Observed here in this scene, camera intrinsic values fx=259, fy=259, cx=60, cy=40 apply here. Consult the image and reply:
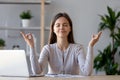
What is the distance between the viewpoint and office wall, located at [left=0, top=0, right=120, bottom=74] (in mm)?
4094

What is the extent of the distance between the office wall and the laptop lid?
2465 millimetres

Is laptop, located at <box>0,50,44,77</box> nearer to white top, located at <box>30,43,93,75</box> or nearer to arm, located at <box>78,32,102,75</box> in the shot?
white top, located at <box>30,43,93,75</box>

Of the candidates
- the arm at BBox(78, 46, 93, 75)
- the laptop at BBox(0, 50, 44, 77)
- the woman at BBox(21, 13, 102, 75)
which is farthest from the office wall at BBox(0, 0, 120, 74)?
the laptop at BBox(0, 50, 44, 77)

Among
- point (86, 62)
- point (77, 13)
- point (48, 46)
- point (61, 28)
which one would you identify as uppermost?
point (77, 13)

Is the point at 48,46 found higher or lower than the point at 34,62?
higher

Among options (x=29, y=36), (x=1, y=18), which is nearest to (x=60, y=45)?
(x=29, y=36)

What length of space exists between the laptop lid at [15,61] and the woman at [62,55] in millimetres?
347

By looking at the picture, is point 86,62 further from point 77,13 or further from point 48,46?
point 77,13

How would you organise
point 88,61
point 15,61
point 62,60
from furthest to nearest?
point 62,60 < point 88,61 < point 15,61

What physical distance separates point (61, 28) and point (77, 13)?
2033mm

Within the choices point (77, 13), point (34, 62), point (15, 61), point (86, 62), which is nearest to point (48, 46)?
point (34, 62)

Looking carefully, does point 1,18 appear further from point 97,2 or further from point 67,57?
point 67,57

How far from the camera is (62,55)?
215cm

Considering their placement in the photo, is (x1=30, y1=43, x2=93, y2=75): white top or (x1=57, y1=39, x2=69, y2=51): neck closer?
(x1=30, y1=43, x2=93, y2=75): white top
